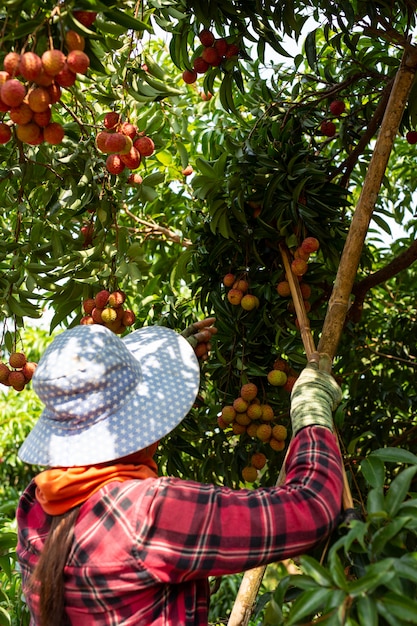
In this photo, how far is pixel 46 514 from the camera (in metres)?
1.29

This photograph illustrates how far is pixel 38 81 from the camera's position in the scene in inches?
53.6

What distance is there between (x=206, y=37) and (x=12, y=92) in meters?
0.85

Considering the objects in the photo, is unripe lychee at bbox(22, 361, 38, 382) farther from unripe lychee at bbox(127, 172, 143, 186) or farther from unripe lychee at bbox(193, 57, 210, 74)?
unripe lychee at bbox(193, 57, 210, 74)

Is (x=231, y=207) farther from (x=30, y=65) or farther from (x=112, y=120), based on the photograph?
(x=30, y=65)

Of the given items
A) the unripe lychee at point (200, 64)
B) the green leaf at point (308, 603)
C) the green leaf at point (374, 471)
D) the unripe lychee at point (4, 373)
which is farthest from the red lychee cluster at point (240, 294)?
the green leaf at point (308, 603)

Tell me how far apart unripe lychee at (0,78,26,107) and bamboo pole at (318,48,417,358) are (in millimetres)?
777

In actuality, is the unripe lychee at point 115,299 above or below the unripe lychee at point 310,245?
below

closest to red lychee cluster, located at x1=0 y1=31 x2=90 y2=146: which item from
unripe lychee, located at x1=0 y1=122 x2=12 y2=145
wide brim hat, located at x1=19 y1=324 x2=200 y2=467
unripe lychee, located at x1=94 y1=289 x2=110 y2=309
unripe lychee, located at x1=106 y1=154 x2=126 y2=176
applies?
unripe lychee, located at x1=0 y1=122 x2=12 y2=145

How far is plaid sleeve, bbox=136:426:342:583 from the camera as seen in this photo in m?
1.12

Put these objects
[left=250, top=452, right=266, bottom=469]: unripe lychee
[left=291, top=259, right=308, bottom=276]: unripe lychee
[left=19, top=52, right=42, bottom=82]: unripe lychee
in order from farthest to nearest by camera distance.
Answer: [left=250, top=452, right=266, bottom=469]: unripe lychee < [left=291, top=259, right=308, bottom=276]: unripe lychee < [left=19, top=52, right=42, bottom=82]: unripe lychee

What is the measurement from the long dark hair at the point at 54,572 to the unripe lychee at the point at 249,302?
1.00 m

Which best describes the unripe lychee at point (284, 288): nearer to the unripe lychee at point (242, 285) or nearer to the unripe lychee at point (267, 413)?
the unripe lychee at point (242, 285)

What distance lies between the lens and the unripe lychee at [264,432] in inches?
82.6

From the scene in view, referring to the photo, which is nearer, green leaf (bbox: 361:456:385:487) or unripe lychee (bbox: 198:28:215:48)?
green leaf (bbox: 361:456:385:487)
